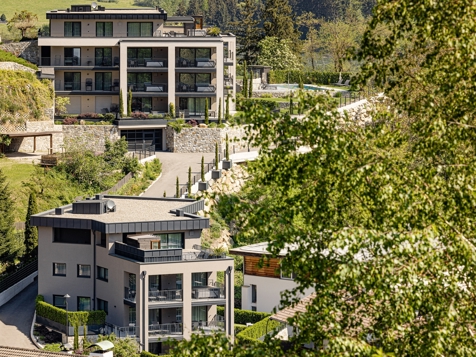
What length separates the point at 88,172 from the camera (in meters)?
68.7

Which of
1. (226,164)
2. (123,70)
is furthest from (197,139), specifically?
(123,70)

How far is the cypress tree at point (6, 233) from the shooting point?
2138 inches

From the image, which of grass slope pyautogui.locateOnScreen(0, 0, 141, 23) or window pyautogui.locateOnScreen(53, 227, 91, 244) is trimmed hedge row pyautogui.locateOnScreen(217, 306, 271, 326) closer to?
window pyautogui.locateOnScreen(53, 227, 91, 244)

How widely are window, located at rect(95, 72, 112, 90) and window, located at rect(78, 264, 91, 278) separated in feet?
109

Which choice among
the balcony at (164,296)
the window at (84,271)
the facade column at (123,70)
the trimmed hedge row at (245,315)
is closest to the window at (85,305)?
the window at (84,271)

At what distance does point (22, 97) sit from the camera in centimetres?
7425

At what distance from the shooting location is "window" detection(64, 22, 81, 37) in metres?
83.6

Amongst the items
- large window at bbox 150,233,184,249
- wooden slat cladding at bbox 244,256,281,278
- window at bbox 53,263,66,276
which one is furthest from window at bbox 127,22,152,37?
wooden slat cladding at bbox 244,256,281,278

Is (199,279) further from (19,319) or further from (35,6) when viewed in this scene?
(35,6)

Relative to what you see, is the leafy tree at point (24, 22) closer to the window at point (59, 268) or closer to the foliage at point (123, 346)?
the window at point (59, 268)

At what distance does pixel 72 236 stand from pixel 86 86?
32740mm

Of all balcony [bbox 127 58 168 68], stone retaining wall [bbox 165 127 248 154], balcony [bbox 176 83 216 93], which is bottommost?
stone retaining wall [bbox 165 127 248 154]

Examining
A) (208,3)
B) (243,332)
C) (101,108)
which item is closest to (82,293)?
(243,332)

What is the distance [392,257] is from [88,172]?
53.5m
